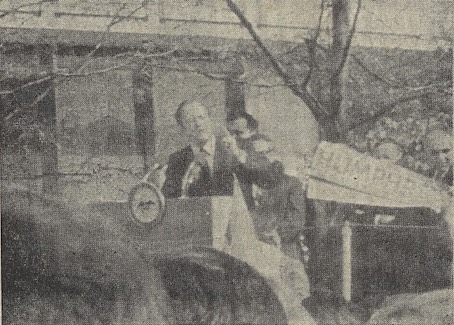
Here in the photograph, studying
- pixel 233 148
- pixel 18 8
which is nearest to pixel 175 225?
pixel 233 148

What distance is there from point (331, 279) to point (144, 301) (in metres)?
0.86

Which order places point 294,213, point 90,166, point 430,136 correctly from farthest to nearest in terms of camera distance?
point 430,136 → point 294,213 → point 90,166

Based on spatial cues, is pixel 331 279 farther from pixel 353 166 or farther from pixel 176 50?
pixel 176 50

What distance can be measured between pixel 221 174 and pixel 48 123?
78 centimetres

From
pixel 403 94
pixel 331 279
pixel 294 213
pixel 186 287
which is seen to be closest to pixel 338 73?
pixel 403 94

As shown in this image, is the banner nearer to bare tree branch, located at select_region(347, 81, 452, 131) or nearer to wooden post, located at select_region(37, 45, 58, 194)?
bare tree branch, located at select_region(347, 81, 452, 131)

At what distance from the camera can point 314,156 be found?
3.48m

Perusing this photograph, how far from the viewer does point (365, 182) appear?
3562mm

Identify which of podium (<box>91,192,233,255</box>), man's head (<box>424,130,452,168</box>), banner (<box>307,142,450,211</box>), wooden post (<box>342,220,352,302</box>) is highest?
man's head (<box>424,130,452,168</box>)

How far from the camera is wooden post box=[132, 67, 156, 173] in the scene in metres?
3.32

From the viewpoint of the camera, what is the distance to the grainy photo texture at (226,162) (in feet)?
10.5

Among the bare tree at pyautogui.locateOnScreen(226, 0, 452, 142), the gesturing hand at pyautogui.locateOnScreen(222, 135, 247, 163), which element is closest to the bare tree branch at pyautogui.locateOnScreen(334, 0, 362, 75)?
the bare tree at pyautogui.locateOnScreen(226, 0, 452, 142)

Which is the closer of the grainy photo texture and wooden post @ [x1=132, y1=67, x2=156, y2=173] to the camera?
the grainy photo texture

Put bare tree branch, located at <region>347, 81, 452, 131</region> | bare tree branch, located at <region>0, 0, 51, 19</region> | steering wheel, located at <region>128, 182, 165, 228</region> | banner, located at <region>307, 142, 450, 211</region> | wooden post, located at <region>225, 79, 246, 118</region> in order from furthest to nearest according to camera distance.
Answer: bare tree branch, located at <region>347, 81, 452, 131</region>, banner, located at <region>307, 142, 450, 211</region>, wooden post, located at <region>225, 79, 246, 118</region>, steering wheel, located at <region>128, 182, 165, 228</region>, bare tree branch, located at <region>0, 0, 51, 19</region>
